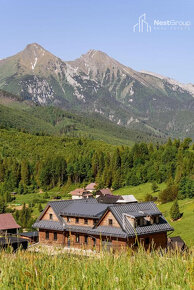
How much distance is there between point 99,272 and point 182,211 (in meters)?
77.1

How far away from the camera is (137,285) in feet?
16.9

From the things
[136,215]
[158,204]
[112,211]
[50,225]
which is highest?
[112,211]

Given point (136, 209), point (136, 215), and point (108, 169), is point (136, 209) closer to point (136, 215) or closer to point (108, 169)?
point (136, 215)

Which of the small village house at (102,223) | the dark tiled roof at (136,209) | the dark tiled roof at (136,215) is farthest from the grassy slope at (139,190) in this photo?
the dark tiled roof at (136,215)

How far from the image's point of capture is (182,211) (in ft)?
262

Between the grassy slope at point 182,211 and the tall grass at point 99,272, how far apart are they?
33.5m

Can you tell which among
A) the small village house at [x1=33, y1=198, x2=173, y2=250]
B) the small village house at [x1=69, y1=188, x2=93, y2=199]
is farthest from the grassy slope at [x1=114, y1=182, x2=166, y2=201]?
the small village house at [x1=33, y1=198, x2=173, y2=250]

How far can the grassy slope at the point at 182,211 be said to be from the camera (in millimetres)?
59594

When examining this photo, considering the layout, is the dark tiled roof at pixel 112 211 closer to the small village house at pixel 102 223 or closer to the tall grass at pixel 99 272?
the small village house at pixel 102 223

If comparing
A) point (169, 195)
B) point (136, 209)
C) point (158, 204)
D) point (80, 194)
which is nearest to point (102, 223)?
point (136, 209)

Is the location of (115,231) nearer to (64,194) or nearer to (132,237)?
(132,237)

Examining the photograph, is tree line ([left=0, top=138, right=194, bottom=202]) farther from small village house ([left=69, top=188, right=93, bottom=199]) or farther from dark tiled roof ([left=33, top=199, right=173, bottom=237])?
dark tiled roof ([left=33, top=199, right=173, bottom=237])

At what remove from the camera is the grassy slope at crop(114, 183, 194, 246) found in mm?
59594

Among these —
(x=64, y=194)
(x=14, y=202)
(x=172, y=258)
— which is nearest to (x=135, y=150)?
(x=64, y=194)
